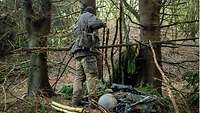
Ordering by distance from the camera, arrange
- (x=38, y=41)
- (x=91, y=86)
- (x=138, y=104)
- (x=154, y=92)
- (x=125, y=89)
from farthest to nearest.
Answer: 1. (x=38, y=41)
2. (x=154, y=92)
3. (x=91, y=86)
4. (x=125, y=89)
5. (x=138, y=104)

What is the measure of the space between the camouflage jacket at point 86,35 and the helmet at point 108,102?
3.34 feet

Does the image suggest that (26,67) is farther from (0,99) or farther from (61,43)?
(61,43)

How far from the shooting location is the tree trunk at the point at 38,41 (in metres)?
9.02

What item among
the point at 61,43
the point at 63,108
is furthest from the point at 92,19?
the point at 61,43

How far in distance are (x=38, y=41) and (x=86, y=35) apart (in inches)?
77.0

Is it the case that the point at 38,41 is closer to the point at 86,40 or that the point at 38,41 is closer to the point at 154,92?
the point at 86,40

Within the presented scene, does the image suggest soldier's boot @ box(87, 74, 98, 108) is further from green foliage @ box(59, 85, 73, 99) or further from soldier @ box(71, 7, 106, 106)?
green foliage @ box(59, 85, 73, 99)

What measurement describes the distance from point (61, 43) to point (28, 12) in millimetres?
3118

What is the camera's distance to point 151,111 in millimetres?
6707

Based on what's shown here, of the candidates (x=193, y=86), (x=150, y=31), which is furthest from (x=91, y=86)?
(x=150, y=31)

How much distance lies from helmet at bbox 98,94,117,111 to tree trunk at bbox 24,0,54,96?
2.30 metres

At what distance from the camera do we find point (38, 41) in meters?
9.10

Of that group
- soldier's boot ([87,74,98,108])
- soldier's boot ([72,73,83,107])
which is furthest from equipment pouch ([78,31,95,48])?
soldier's boot ([72,73,83,107])

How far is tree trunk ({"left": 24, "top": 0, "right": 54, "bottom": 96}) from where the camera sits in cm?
902
